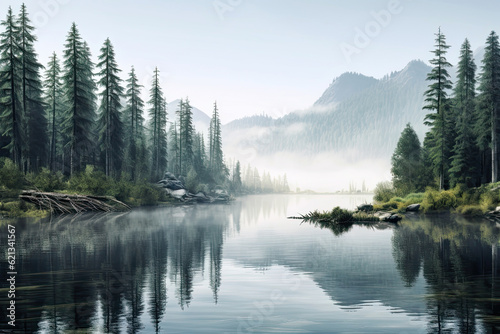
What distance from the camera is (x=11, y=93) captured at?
47.0 m

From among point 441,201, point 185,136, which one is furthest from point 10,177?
point 185,136

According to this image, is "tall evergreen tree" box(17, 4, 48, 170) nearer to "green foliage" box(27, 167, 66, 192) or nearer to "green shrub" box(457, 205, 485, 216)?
"green foliage" box(27, 167, 66, 192)

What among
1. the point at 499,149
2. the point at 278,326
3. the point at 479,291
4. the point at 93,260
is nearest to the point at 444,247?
the point at 479,291

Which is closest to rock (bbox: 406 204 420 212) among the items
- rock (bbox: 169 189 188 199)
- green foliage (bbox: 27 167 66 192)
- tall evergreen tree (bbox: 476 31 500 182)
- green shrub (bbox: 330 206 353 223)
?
green shrub (bbox: 330 206 353 223)

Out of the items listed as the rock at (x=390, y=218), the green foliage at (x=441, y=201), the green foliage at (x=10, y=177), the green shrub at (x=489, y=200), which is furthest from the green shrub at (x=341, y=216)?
the green foliage at (x=10, y=177)

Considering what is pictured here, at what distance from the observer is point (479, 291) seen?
430 inches

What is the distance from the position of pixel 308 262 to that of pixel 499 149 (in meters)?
44.6

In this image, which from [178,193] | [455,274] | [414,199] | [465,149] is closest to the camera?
[455,274]

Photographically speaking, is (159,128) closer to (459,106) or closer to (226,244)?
(459,106)

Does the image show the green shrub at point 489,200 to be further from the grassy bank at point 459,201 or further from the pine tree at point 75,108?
the pine tree at point 75,108

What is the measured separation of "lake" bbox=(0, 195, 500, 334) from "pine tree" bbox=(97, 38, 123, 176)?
39353mm

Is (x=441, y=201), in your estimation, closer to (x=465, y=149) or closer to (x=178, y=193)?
(x=465, y=149)

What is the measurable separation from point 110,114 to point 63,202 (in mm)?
22751

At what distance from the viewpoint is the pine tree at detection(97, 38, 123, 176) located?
196 feet
